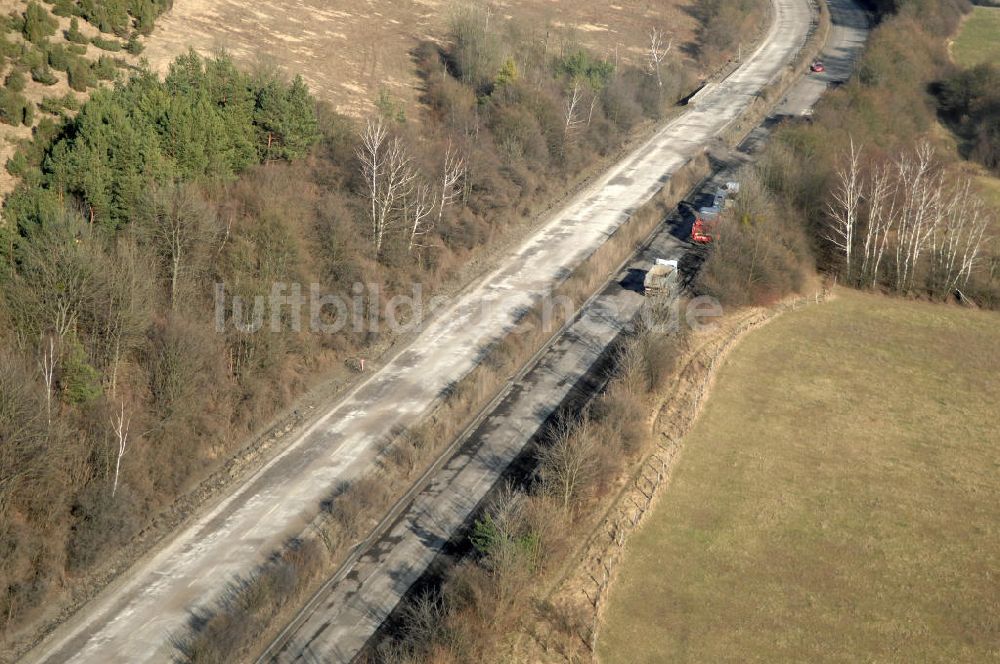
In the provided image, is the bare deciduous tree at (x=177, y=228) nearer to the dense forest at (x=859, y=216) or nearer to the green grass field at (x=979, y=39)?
the dense forest at (x=859, y=216)

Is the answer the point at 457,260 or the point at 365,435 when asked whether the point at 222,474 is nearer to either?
the point at 365,435

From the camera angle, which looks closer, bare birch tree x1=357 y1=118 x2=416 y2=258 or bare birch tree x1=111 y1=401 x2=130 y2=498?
bare birch tree x1=111 y1=401 x2=130 y2=498

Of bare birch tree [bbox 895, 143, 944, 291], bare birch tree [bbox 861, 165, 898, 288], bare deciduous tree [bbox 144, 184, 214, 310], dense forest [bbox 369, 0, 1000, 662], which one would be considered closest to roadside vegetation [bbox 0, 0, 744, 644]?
bare deciduous tree [bbox 144, 184, 214, 310]

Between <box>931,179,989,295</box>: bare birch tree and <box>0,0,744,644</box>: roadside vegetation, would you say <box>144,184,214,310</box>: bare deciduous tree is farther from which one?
<box>931,179,989,295</box>: bare birch tree

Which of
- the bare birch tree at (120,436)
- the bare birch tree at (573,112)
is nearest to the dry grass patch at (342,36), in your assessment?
the bare birch tree at (573,112)

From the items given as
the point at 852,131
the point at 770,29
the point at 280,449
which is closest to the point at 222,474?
the point at 280,449

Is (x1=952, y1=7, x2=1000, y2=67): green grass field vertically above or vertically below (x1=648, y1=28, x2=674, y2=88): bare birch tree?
above

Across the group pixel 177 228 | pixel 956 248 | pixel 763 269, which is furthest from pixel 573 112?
pixel 177 228
